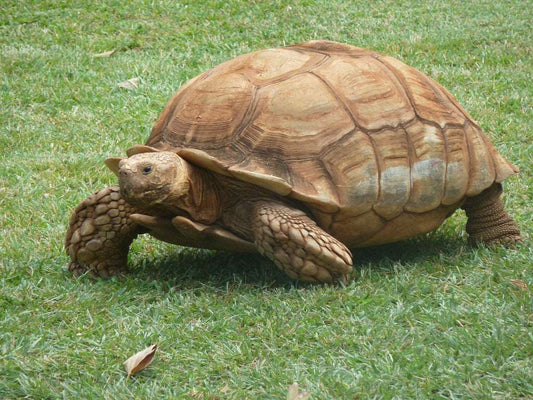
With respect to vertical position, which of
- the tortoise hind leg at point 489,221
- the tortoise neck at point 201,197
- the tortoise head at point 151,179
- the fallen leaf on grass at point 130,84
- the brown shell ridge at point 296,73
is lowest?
the fallen leaf on grass at point 130,84

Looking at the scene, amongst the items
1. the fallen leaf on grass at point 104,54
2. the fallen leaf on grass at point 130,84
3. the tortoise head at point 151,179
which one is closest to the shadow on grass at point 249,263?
the tortoise head at point 151,179

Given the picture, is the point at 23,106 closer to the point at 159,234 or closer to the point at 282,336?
the point at 159,234

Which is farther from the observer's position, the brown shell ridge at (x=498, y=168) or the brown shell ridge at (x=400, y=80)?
the brown shell ridge at (x=498, y=168)

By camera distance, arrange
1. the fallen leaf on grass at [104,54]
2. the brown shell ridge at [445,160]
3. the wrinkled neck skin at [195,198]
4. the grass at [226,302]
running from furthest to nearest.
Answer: the fallen leaf on grass at [104,54]
the brown shell ridge at [445,160]
the wrinkled neck skin at [195,198]
the grass at [226,302]

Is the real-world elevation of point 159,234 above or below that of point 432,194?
below

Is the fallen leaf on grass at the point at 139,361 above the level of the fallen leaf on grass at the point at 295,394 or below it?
below

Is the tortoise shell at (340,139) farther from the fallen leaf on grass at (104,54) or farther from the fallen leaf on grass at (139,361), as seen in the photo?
the fallen leaf on grass at (104,54)

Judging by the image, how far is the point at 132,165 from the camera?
3.58 m

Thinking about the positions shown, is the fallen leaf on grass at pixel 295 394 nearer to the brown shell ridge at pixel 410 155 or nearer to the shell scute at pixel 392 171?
the shell scute at pixel 392 171

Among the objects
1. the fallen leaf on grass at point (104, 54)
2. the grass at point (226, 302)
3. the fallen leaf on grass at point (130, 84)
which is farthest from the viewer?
the fallen leaf on grass at point (104, 54)

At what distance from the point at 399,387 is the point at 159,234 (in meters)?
1.56

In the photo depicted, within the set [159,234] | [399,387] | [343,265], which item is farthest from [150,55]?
[399,387]

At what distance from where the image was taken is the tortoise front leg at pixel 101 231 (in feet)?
13.0

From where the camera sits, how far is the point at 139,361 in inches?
116
